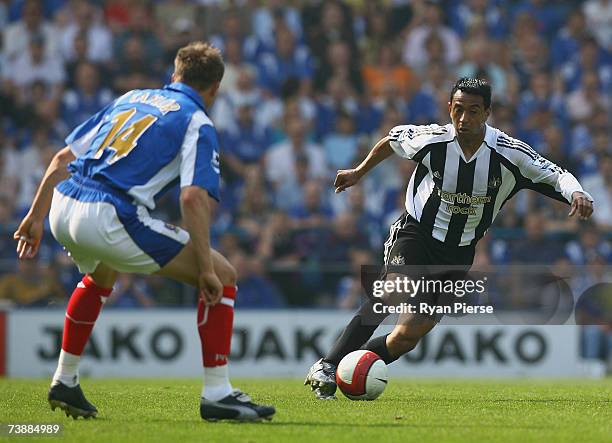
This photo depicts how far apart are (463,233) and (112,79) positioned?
10323 millimetres

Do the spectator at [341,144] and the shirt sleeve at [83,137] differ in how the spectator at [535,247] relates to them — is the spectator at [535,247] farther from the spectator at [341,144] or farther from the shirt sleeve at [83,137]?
the shirt sleeve at [83,137]

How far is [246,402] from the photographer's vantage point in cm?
Answer: 649

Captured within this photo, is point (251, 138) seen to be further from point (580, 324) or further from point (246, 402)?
point (246, 402)

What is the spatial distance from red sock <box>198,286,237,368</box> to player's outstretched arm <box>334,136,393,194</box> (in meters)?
2.11

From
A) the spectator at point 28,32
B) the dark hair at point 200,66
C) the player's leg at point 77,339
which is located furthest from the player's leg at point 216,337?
the spectator at point 28,32

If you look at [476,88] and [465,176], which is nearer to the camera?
[476,88]

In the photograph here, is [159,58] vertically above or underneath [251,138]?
above

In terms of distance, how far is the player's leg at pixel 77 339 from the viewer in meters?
6.66

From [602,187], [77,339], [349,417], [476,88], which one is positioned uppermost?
[602,187]

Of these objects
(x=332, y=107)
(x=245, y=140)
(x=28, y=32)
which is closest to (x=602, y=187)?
(x=332, y=107)

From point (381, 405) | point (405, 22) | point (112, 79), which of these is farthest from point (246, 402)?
point (405, 22)

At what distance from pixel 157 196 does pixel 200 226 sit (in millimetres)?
544

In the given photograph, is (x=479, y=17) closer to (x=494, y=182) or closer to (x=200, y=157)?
(x=494, y=182)

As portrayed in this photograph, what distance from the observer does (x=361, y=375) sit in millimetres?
7977
